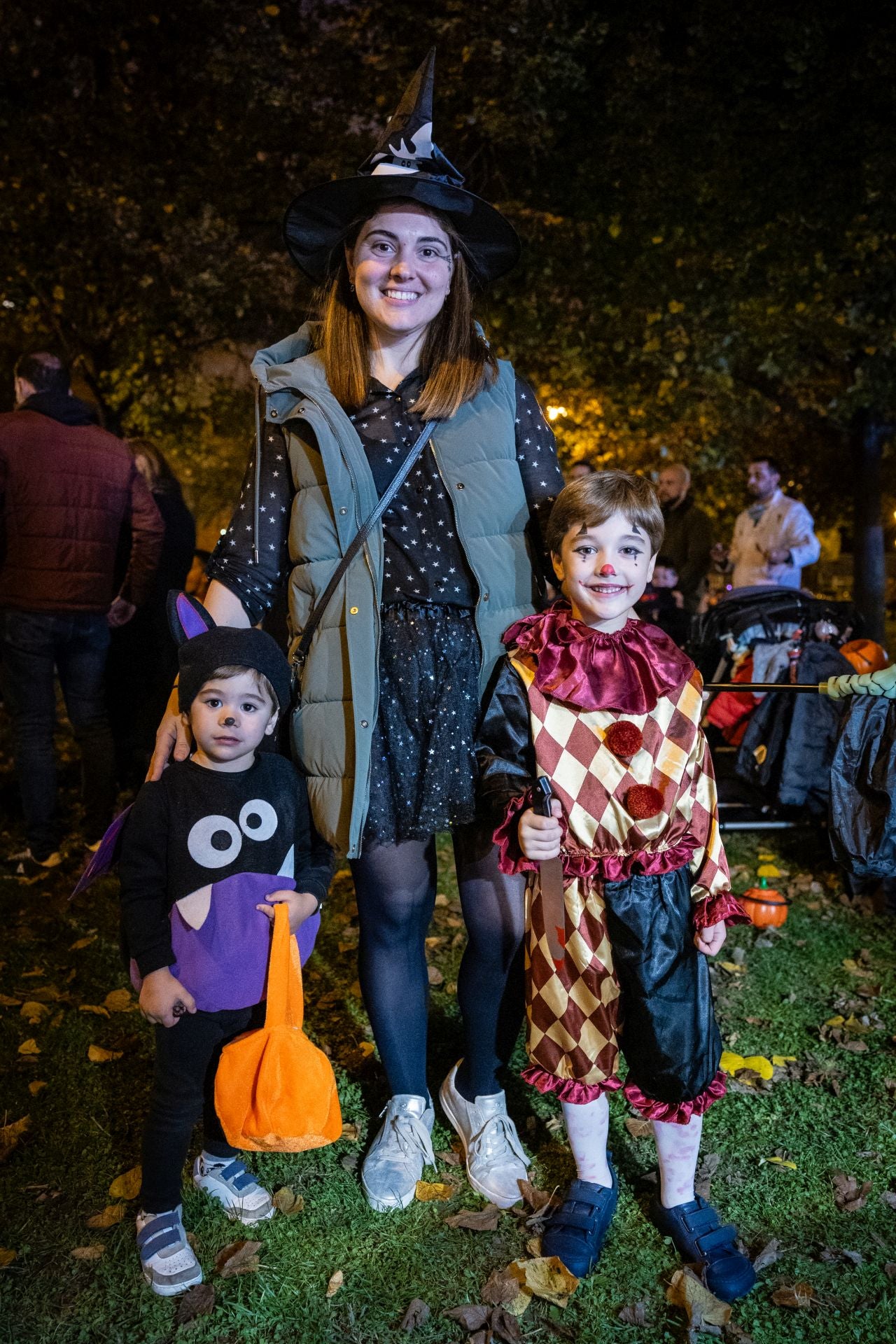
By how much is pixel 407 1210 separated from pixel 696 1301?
769 mm

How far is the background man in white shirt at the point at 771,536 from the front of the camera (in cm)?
774

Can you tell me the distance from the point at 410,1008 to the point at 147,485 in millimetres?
4053

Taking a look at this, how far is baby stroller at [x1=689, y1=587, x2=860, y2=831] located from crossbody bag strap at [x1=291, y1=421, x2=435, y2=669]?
313 centimetres

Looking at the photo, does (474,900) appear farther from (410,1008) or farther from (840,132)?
(840,132)

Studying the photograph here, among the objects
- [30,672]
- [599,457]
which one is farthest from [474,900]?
[599,457]

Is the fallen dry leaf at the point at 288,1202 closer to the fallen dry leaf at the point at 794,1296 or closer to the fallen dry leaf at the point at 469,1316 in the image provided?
the fallen dry leaf at the point at 469,1316

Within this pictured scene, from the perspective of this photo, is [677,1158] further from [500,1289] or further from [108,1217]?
[108,1217]

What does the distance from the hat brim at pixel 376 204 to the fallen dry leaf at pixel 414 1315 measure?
8.52 ft

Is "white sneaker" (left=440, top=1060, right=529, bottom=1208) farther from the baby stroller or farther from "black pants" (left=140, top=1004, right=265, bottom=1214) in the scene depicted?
the baby stroller

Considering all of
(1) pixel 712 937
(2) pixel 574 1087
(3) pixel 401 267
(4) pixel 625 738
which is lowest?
(2) pixel 574 1087

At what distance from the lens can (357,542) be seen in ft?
8.07

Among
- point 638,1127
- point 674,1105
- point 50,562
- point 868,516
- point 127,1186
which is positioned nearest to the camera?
point 674,1105

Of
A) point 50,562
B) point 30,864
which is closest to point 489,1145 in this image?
point 30,864

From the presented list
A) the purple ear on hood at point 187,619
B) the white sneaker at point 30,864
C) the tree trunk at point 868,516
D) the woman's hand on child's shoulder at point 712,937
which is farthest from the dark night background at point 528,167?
the woman's hand on child's shoulder at point 712,937
